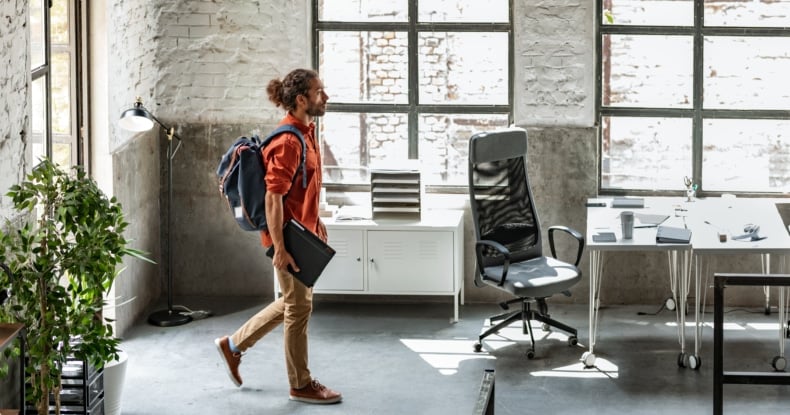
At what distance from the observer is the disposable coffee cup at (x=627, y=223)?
7383mm

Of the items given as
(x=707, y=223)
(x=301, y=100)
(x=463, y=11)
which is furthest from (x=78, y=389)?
(x=463, y=11)

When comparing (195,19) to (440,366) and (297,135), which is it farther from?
(440,366)

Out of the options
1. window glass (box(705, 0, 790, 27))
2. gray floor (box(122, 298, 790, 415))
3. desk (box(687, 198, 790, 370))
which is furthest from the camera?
window glass (box(705, 0, 790, 27))

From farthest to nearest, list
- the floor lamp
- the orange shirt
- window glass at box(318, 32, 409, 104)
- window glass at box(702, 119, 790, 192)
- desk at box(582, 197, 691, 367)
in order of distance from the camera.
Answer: window glass at box(318, 32, 409, 104) < window glass at box(702, 119, 790, 192) < the floor lamp < desk at box(582, 197, 691, 367) < the orange shirt

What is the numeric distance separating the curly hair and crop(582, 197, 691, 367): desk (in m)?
1.98

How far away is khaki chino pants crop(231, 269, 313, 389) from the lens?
6586 mm

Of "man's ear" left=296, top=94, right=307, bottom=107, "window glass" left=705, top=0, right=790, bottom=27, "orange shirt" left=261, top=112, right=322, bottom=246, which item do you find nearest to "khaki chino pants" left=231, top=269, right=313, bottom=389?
"orange shirt" left=261, top=112, right=322, bottom=246

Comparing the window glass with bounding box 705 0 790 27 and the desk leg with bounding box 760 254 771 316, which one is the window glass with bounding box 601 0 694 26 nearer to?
the window glass with bounding box 705 0 790 27

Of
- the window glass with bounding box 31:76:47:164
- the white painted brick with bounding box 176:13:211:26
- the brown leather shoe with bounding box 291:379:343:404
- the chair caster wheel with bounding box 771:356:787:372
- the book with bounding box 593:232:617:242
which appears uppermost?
the white painted brick with bounding box 176:13:211:26

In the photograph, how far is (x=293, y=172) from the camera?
6.40 meters

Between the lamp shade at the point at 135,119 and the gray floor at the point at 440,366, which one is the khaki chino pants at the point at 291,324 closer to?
the gray floor at the point at 440,366

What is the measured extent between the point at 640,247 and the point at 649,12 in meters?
2.20

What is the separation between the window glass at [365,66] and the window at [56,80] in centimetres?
211

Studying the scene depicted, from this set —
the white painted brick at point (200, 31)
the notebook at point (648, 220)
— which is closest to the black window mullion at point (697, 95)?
the notebook at point (648, 220)
